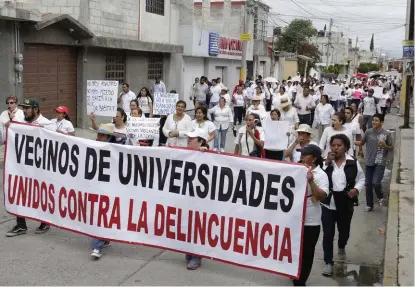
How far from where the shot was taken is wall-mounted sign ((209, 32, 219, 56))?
83.1ft

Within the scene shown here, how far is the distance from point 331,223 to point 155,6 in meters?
16.5

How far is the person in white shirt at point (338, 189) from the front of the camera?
5.57 meters

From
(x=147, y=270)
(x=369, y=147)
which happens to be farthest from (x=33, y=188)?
(x=369, y=147)

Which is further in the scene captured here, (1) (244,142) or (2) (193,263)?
(1) (244,142)

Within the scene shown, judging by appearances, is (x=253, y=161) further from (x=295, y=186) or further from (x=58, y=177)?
(x=58, y=177)

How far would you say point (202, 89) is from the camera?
19.3 meters

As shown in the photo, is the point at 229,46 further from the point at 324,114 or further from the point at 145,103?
the point at 324,114

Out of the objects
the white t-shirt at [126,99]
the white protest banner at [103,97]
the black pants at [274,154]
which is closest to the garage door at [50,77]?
the white t-shirt at [126,99]

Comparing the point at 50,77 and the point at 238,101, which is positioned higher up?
the point at 50,77

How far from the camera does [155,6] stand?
20578 millimetres

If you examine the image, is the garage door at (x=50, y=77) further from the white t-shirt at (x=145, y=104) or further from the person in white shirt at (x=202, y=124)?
the person in white shirt at (x=202, y=124)

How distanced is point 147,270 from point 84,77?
1149 cm

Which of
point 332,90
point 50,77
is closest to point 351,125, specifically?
point 50,77

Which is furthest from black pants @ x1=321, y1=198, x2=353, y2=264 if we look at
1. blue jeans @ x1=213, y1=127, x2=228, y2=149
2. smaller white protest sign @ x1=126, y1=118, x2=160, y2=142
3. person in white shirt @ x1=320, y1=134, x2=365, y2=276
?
blue jeans @ x1=213, y1=127, x2=228, y2=149
